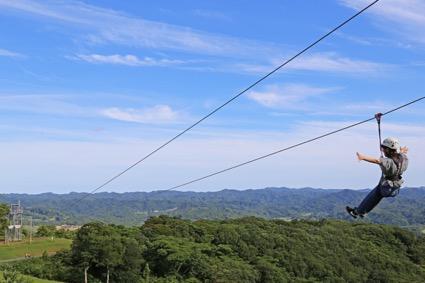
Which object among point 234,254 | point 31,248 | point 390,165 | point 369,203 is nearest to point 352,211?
point 369,203

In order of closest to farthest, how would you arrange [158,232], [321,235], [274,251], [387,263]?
[158,232] → [274,251] → [387,263] → [321,235]

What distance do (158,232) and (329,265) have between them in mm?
29652

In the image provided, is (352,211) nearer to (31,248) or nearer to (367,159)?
(367,159)

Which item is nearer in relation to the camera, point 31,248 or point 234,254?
point 234,254

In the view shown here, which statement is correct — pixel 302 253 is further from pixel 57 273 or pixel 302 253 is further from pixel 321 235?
pixel 57 273

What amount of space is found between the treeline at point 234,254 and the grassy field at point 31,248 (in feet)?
36.8

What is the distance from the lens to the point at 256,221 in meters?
108

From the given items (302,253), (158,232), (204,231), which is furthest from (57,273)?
(302,253)

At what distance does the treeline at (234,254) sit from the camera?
62.7m

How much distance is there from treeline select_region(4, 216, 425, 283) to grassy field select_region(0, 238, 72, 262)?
1122 centimetres

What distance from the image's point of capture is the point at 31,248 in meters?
82.1

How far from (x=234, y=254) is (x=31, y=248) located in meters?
31.0

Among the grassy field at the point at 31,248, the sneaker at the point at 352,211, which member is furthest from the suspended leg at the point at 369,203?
the grassy field at the point at 31,248

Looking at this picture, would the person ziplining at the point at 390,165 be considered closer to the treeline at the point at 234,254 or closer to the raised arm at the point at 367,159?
the raised arm at the point at 367,159
